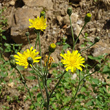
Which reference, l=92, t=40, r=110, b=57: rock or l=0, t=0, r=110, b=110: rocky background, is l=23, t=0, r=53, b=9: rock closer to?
l=0, t=0, r=110, b=110: rocky background

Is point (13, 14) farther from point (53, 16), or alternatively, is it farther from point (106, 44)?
point (106, 44)

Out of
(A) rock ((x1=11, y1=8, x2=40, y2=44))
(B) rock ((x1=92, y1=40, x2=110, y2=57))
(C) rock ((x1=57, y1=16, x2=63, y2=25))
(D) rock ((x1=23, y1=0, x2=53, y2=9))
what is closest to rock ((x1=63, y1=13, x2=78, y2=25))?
(C) rock ((x1=57, y1=16, x2=63, y2=25))

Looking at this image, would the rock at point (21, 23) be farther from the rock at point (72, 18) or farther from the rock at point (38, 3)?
the rock at point (72, 18)

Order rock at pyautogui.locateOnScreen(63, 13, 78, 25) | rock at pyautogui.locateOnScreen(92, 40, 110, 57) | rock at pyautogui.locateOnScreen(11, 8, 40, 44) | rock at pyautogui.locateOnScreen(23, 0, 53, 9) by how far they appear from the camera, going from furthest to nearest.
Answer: rock at pyautogui.locateOnScreen(23, 0, 53, 9) → rock at pyautogui.locateOnScreen(63, 13, 78, 25) → rock at pyautogui.locateOnScreen(11, 8, 40, 44) → rock at pyautogui.locateOnScreen(92, 40, 110, 57)

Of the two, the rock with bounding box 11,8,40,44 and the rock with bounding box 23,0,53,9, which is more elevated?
the rock with bounding box 23,0,53,9

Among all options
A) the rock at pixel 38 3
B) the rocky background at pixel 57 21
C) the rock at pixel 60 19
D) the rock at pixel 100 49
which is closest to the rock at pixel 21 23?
the rocky background at pixel 57 21

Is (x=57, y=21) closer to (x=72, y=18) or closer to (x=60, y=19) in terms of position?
(x=60, y=19)

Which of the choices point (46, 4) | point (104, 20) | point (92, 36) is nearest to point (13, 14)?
point (46, 4)

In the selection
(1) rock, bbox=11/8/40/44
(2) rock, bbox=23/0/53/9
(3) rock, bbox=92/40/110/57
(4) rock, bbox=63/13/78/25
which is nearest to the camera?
(3) rock, bbox=92/40/110/57
